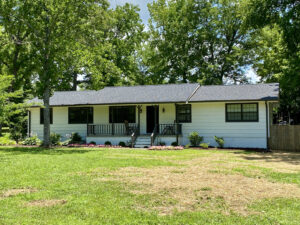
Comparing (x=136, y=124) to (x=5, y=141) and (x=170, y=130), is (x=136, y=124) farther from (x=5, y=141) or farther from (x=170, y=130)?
(x=5, y=141)

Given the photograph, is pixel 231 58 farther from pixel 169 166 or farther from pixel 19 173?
pixel 19 173

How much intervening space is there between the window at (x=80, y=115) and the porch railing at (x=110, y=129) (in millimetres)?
1037

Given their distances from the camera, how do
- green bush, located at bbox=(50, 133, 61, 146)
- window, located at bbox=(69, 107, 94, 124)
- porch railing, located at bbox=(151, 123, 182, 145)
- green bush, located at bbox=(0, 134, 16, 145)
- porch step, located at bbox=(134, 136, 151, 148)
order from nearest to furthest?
porch step, located at bbox=(134, 136, 151, 148), porch railing, located at bbox=(151, 123, 182, 145), green bush, located at bbox=(0, 134, 16, 145), green bush, located at bbox=(50, 133, 61, 146), window, located at bbox=(69, 107, 94, 124)

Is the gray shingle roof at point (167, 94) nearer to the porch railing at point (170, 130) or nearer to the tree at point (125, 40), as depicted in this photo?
the porch railing at point (170, 130)

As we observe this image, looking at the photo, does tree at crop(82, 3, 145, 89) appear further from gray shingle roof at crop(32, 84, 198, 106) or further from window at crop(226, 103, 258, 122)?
window at crop(226, 103, 258, 122)

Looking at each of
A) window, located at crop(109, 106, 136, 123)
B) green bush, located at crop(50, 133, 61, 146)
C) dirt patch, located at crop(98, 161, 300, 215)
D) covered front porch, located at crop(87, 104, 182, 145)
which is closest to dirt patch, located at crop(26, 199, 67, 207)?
dirt patch, located at crop(98, 161, 300, 215)

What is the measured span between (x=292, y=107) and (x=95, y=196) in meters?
28.8

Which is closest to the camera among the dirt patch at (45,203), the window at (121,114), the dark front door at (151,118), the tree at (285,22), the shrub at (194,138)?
the dirt patch at (45,203)

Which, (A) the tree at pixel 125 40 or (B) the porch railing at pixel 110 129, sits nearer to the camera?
(B) the porch railing at pixel 110 129

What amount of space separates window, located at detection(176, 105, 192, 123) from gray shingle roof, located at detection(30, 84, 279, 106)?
726 mm

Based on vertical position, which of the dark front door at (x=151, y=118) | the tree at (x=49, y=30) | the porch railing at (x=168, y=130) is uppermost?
the tree at (x=49, y=30)

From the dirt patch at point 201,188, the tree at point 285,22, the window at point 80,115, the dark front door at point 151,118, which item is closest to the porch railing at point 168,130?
the dark front door at point 151,118

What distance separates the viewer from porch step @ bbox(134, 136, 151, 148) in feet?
62.5

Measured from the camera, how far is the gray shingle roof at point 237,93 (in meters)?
18.3
